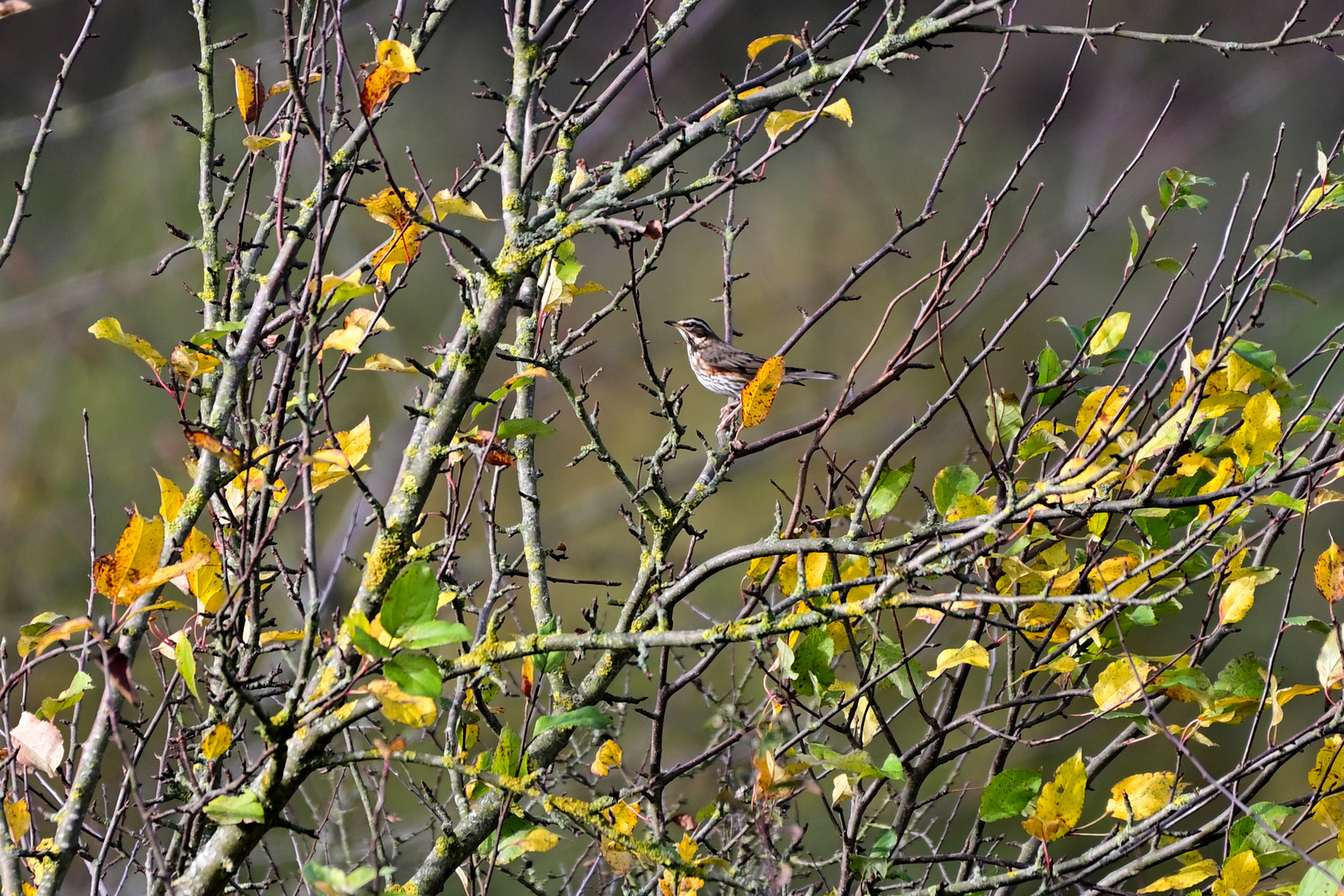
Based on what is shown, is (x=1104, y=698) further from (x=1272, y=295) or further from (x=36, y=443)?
(x=36, y=443)

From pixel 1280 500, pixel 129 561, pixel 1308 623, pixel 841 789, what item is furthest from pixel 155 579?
pixel 1308 623

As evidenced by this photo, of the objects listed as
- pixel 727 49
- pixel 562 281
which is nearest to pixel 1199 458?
pixel 562 281

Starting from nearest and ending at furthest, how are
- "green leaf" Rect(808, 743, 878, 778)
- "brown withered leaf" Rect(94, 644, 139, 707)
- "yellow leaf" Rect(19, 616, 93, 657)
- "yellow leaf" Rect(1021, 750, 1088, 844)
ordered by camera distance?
"brown withered leaf" Rect(94, 644, 139, 707) → "yellow leaf" Rect(19, 616, 93, 657) → "green leaf" Rect(808, 743, 878, 778) → "yellow leaf" Rect(1021, 750, 1088, 844)

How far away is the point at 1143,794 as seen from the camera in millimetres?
1446

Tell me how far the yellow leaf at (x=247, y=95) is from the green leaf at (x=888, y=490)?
107 cm

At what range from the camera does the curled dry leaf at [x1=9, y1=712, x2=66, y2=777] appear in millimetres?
1193

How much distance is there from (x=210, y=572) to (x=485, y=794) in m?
0.48

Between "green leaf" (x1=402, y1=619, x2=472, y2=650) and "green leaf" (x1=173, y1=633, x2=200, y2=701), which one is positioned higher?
"green leaf" (x1=173, y1=633, x2=200, y2=701)

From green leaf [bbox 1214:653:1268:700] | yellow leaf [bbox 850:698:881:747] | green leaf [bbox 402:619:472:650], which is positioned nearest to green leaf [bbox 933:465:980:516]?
yellow leaf [bbox 850:698:881:747]

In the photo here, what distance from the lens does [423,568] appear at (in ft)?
3.20

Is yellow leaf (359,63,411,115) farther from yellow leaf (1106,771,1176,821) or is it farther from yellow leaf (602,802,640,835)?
yellow leaf (1106,771,1176,821)

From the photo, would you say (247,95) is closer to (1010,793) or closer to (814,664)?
(814,664)

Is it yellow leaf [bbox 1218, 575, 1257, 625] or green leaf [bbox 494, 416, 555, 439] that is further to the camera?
yellow leaf [bbox 1218, 575, 1257, 625]

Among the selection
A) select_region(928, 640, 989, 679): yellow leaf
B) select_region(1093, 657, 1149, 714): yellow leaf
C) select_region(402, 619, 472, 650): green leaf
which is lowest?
select_region(1093, 657, 1149, 714): yellow leaf
